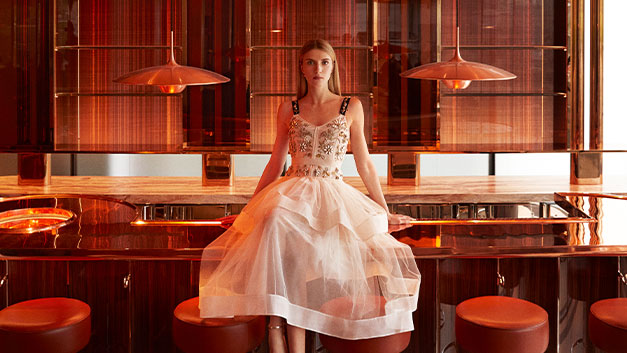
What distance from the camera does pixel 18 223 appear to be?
3.09 metres

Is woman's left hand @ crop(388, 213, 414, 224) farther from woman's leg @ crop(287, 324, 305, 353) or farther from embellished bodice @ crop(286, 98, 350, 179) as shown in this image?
woman's leg @ crop(287, 324, 305, 353)

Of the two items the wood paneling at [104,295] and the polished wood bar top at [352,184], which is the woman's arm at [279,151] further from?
the polished wood bar top at [352,184]

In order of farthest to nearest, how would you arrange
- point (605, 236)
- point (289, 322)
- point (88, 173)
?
A: point (88, 173)
point (605, 236)
point (289, 322)

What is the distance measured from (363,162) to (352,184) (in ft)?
6.34

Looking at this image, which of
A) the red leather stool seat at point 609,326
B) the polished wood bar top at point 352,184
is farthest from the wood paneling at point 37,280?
the red leather stool seat at point 609,326

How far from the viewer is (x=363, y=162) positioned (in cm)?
293

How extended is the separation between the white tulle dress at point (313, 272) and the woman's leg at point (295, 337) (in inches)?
4.3

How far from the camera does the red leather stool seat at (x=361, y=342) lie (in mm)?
2309

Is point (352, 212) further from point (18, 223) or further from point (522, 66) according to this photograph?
point (522, 66)

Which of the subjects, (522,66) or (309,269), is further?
(522,66)

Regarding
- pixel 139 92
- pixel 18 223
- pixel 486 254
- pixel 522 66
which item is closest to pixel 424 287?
pixel 486 254

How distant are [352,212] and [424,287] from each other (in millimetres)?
809

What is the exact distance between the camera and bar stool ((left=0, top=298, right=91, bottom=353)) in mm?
2426

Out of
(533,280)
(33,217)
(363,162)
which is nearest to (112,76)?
(33,217)
